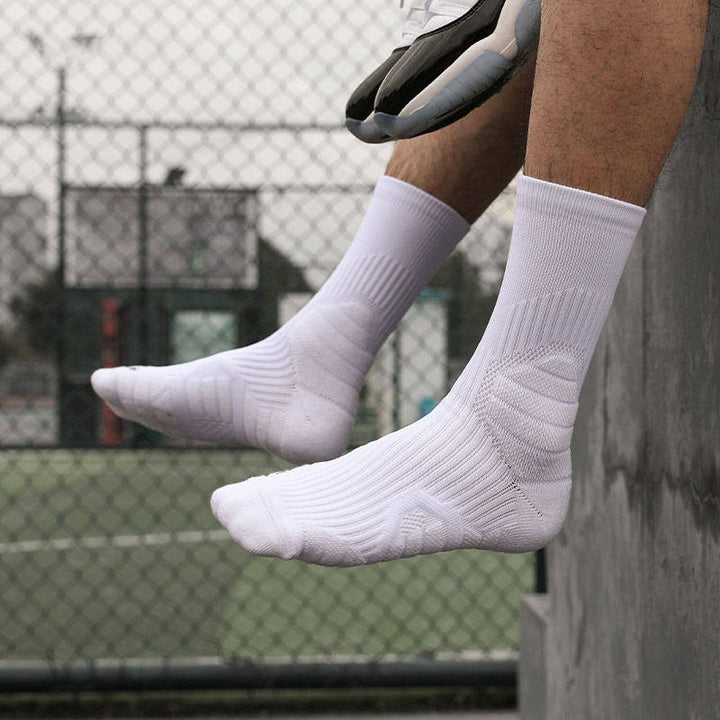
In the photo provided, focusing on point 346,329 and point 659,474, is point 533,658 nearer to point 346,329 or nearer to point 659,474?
point 659,474

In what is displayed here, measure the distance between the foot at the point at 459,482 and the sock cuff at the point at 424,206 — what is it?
0.80 feet

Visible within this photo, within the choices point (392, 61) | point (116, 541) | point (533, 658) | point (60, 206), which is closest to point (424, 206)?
point (392, 61)

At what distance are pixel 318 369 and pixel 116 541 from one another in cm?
376

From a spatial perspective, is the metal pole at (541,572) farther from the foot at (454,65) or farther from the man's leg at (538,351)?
the foot at (454,65)

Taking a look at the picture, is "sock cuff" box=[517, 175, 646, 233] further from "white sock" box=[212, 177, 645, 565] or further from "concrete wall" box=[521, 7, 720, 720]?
"concrete wall" box=[521, 7, 720, 720]

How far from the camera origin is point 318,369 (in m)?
0.93

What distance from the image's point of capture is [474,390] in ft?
2.35

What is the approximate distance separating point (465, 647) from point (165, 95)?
179 cm

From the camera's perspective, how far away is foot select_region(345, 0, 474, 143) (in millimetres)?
732

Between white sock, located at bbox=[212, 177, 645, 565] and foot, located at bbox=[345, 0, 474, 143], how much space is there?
14cm

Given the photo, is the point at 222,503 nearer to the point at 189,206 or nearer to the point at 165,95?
the point at 165,95

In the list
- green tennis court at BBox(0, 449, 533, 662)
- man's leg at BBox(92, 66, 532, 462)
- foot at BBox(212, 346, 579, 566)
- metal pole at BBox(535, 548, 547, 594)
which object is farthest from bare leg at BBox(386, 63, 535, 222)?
green tennis court at BBox(0, 449, 533, 662)

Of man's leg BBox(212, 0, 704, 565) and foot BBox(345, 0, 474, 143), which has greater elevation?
foot BBox(345, 0, 474, 143)

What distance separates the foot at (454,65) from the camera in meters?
0.71
